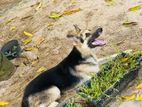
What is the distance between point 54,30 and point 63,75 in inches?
107

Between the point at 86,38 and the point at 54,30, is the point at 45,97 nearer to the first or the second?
the point at 86,38

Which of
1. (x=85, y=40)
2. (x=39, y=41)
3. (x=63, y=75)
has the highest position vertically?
(x=85, y=40)

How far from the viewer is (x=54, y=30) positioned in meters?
9.41

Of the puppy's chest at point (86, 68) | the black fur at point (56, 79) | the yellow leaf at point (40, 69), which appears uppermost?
the black fur at point (56, 79)

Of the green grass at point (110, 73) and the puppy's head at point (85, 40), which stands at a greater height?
the puppy's head at point (85, 40)

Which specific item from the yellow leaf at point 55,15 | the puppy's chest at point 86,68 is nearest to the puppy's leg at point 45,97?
the puppy's chest at point 86,68

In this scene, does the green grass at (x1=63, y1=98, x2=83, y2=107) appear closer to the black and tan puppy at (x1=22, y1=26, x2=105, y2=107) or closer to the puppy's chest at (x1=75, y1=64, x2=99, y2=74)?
the black and tan puppy at (x1=22, y1=26, x2=105, y2=107)

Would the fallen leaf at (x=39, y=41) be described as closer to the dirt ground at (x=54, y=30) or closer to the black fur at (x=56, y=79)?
the dirt ground at (x=54, y=30)

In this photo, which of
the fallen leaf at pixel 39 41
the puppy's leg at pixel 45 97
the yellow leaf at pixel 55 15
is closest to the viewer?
the puppy's leg at pixel 45 97

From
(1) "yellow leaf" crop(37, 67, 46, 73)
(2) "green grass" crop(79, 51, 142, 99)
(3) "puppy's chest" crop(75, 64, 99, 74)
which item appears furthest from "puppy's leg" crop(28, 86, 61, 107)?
(1) "yellow leaf" crop(37, 67, 46, 73)

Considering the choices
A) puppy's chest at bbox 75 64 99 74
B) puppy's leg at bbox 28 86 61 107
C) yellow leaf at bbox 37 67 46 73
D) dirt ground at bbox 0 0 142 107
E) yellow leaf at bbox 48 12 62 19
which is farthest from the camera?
yellow leaf at bbox 48 12 62 19

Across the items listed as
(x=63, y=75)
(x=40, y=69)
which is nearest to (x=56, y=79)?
(x=63, y=75)

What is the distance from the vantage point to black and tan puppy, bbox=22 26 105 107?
6.66m

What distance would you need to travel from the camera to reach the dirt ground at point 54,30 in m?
7.84
